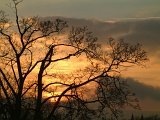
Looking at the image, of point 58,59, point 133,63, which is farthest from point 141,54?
point 58,59

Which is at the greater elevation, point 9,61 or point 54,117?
point 9,61

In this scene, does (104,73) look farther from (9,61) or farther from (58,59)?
(9,61)

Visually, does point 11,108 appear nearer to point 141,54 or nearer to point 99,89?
point 99,89

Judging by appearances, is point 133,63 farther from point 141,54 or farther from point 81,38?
point 81,38

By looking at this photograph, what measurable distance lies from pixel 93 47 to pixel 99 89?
305cm

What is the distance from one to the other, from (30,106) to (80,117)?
3981mm

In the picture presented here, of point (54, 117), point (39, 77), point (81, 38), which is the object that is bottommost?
point (54, 117)

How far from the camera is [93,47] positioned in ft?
Answer: 119

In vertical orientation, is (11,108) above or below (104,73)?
below

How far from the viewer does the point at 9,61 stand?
120ft

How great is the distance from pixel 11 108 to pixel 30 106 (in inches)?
79.1

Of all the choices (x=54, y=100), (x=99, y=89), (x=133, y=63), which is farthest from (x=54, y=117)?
(x=133, y=63)

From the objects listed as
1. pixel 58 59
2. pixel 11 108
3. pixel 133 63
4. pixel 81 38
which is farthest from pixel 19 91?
pixel 133 63

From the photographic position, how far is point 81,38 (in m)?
35.9
